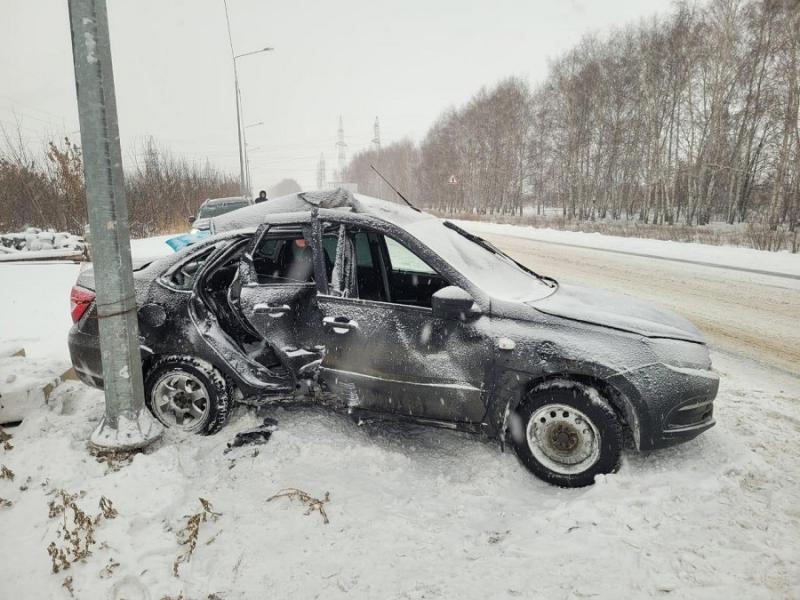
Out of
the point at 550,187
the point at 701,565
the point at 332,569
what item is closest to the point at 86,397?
the point at 332,569

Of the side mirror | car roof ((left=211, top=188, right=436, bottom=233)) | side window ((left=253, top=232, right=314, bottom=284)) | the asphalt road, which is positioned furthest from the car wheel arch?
the asphalt road

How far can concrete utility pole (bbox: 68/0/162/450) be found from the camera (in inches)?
113

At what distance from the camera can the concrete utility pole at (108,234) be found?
9.45ft

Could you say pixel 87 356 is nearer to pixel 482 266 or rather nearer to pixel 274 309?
pixel 274 309

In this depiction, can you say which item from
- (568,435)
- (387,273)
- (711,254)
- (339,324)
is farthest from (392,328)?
(711,254)

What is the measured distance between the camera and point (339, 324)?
11.3 ft

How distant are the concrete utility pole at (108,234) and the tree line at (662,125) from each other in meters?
28.1

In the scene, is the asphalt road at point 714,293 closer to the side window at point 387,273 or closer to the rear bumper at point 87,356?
the side window at point 387,273

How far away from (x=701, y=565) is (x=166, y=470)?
2.94m

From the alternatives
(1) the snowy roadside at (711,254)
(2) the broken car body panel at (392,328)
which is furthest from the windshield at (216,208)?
(2) the broken car body panel at (392,328)

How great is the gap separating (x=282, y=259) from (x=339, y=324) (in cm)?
87

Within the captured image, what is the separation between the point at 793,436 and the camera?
11.5ft

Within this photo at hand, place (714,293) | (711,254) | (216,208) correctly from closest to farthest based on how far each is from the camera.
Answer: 1. (714,293)
2. (711,254)
3. (216,208)

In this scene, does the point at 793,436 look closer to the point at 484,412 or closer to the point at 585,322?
the point at 585,322
